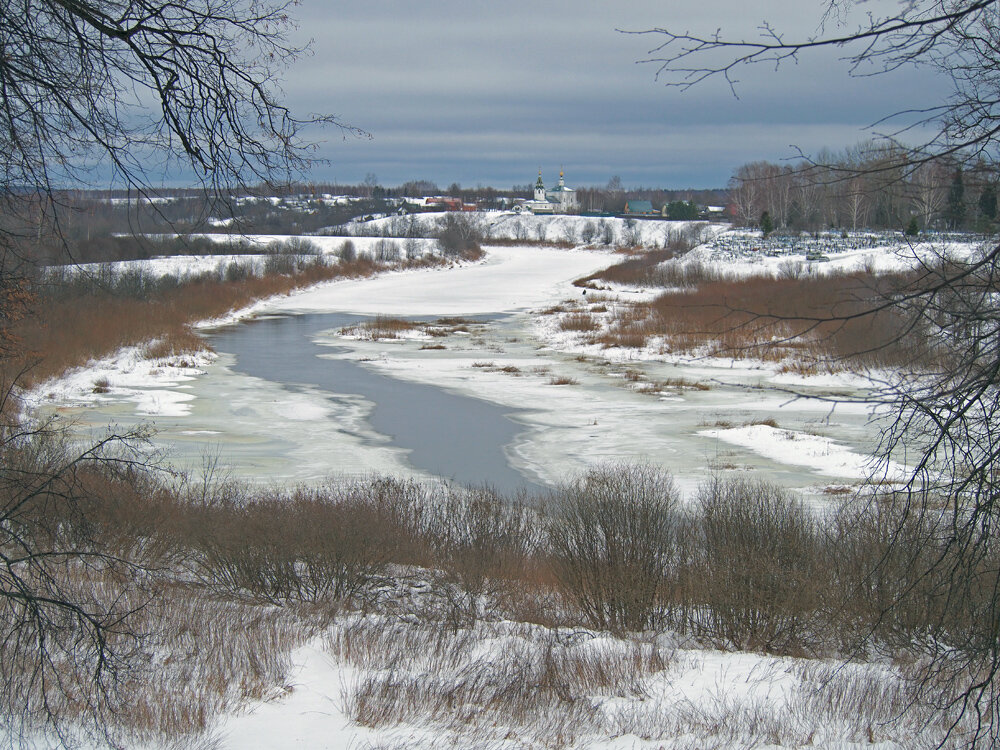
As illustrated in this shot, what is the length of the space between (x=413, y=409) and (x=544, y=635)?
13568 mm

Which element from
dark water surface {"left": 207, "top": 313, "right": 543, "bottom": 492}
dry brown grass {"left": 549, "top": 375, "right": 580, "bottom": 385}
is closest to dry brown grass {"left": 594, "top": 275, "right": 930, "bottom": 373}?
dry brown grass {"left": 549, "top": 375, "right": 580, "bottom": 385}

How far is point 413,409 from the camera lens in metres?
21.1

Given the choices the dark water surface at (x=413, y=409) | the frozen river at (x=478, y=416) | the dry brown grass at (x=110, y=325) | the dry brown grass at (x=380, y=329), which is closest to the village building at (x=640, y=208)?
the dry brown grass at (x=110, y=325)

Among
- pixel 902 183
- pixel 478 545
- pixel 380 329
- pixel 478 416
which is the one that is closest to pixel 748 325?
pixel 478 416

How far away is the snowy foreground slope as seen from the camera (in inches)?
222

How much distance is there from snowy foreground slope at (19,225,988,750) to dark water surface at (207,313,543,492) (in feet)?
2.17

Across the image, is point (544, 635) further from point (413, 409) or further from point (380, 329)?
point (380, 329)

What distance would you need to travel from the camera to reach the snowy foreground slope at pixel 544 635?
563 centimetres

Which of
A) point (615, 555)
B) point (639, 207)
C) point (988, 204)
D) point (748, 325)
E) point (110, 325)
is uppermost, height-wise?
point (639, 207)

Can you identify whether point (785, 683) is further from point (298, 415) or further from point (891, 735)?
point (298, 415)

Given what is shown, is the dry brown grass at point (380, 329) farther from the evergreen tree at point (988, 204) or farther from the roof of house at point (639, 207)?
the roof of house at point (639, 207)

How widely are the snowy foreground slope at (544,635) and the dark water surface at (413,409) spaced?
66 cm

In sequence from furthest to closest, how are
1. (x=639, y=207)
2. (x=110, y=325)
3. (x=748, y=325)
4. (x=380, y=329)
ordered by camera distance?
(x=639, y=207)
(x=380, y=329)
(x=110, y=325)
(x=748, y=325)

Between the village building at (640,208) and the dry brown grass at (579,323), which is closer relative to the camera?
the dry brown grass at (579,323)
